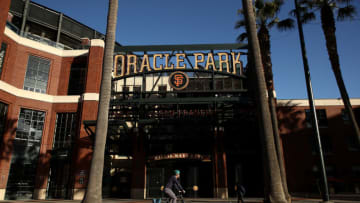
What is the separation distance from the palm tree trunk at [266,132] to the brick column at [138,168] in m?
14.9

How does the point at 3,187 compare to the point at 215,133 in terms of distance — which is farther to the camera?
the point at 215,133

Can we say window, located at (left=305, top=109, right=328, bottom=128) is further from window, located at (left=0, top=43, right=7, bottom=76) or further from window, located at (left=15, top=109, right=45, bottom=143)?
window, located at (left=0, top=43, right=7, bottom=76)

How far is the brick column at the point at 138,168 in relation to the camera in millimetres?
24014

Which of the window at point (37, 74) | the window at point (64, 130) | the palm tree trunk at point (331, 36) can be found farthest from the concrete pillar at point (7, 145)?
the palm tree trunk at point (331, 36)

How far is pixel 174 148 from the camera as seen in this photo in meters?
27.0

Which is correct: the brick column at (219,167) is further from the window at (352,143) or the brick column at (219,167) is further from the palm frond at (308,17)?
the window at (352,143)

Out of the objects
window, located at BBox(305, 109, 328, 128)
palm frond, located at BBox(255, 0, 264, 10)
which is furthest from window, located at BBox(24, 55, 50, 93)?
window, located at BBox(305, 109, 328, 128)

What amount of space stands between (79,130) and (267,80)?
1694cm

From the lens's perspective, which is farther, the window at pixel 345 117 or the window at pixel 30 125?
the window at pixel 345 117

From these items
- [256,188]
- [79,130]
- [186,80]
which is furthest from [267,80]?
[79,130]

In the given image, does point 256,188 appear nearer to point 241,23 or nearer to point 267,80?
point 267,80

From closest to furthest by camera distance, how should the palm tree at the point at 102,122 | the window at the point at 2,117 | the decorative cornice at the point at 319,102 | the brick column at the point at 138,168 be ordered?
the palm tree at the point at 102,122, the window at the point at 2,117, the brick column at the point at 138,168, the decorative cornice at the point at 319,102

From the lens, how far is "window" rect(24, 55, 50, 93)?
25800mm

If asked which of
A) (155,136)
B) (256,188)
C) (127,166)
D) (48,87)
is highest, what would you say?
(48,87)
